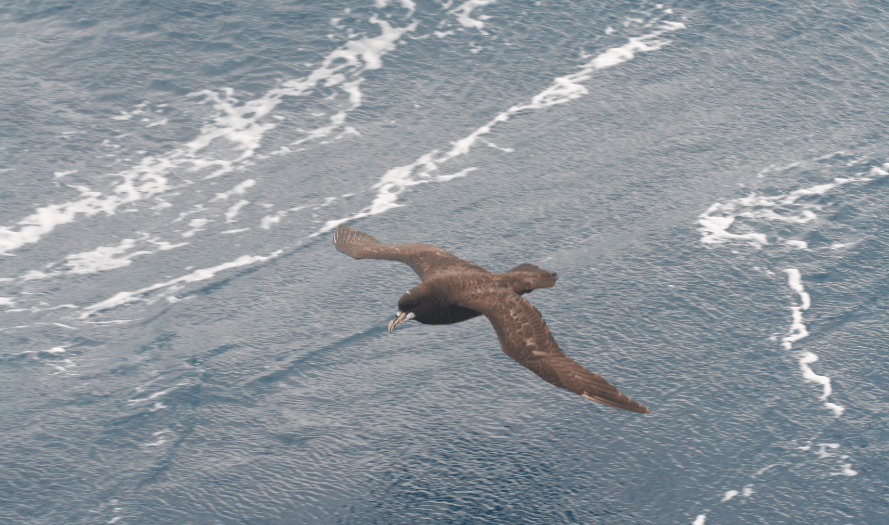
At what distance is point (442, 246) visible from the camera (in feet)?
162

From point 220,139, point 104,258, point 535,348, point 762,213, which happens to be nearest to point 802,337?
point 762,213

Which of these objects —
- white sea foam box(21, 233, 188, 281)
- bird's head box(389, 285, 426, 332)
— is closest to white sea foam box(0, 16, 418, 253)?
white sea foam box(21, 233, 188, 281)

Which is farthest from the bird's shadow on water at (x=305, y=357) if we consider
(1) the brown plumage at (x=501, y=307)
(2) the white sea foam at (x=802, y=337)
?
(2) the white sea foam at (x=802, y=337)

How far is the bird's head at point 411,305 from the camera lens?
30.5 meters

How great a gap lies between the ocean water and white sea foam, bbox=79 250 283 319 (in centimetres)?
15

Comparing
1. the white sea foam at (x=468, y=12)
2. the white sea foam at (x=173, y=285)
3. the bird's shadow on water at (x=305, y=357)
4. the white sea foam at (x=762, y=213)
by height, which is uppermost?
Result: the white sea foam at (x=468, y=12)

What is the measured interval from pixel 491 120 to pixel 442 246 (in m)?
11.7

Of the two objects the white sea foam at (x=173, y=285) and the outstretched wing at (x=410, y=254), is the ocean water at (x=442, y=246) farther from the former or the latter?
the outstretched wing at (x=410, y=254)

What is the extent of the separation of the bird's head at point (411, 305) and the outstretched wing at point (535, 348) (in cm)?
134

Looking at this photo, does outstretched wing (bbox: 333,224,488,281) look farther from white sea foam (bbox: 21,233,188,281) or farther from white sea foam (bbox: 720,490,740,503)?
white sea foam (bbox: 21,233,188,281)

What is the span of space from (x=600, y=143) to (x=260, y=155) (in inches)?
779

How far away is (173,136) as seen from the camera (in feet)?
188

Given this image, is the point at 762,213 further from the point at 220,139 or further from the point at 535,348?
the point at 220,139

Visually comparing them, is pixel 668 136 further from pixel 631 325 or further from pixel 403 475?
pixel 403 475
